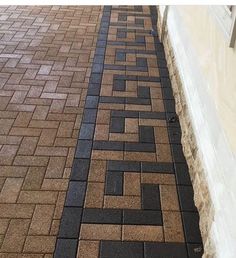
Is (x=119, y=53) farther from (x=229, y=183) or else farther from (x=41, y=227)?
(x=229, y=183)

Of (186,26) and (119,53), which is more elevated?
(186,26)

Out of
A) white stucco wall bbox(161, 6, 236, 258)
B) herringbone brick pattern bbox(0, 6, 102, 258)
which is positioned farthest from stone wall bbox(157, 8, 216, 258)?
herringbone brick pattern bbox(0, 6, 102, 258)

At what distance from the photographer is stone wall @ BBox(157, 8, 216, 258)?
6.56ft

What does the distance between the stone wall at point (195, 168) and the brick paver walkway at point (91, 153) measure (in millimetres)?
91

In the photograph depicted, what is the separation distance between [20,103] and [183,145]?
1.51 meters

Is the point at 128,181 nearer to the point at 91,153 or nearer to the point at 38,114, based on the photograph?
the point at 91,153

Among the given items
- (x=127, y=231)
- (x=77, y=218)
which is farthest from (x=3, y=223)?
(x=127, y=231)

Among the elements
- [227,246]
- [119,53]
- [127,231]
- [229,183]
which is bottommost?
[119,53]

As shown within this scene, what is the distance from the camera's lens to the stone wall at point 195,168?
200 cm

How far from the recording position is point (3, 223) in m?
2.21

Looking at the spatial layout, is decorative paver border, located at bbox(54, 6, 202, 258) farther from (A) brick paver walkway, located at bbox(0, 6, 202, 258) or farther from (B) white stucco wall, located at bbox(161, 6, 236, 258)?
(B) white stucco wall, located at bbox(161, 6, 236, 258)

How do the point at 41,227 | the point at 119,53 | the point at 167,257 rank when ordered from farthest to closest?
the point at 119,53
the point at 41,227
the point at 167,257

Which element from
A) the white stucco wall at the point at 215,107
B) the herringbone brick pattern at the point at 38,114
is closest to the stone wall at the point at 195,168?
the white stucco wall at the point at 215,107

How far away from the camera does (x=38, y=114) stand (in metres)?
3.24
